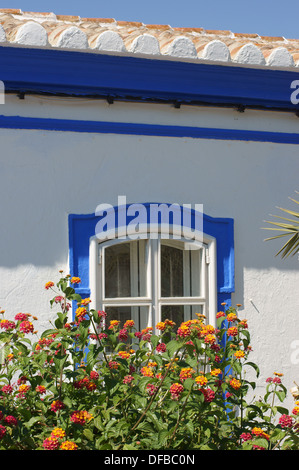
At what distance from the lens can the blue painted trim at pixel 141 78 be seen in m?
4.26

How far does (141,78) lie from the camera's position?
4.47 m

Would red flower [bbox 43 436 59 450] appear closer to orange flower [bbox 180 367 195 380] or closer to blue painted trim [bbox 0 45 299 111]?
orange flower [bbox 180 367 195 380]

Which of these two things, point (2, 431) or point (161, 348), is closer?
point (2, 431)

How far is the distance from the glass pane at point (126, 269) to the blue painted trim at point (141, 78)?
39.3 inches

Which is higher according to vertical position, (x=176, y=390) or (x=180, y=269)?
(x=180, y=269)

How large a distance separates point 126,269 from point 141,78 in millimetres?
1262

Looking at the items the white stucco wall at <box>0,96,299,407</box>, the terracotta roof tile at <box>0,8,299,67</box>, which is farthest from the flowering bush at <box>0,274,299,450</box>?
the terracotta roof tile at <box>0,8,299,67</box>

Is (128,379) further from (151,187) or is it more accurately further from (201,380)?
(151,187)

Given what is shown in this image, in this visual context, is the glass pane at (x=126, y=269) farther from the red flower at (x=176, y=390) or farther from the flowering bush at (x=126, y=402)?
the red flower at (x=176, y=390)

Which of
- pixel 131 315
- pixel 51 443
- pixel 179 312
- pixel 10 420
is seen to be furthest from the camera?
pixel 179 312

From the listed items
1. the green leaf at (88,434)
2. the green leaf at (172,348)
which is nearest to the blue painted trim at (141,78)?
the green leaf at (172,348)

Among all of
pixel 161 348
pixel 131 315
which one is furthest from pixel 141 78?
pixel 161 348
